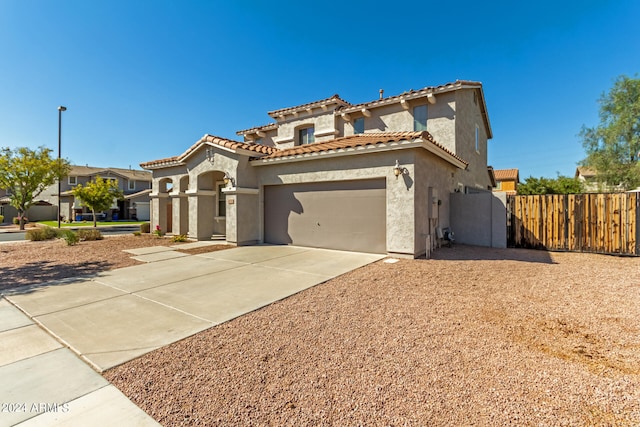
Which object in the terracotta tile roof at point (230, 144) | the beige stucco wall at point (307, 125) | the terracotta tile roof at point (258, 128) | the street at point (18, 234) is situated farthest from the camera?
the terracotta tile roof at point (258, 128)

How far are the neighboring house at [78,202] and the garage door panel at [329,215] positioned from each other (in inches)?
1225

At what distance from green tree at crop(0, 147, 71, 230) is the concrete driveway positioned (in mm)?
22681

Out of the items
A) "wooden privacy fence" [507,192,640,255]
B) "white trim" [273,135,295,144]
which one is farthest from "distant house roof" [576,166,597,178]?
"white trim" [273,135,295,144]

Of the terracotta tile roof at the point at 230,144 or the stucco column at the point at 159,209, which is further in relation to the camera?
the stucco column at the point at 159,209

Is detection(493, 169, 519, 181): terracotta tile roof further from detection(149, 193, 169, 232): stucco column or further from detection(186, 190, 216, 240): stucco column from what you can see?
detection(149, 193, 169, 232): stucco column

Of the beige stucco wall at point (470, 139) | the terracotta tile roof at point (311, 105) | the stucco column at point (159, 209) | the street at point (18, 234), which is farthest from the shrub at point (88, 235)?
the beige stucco wall at point (470, 139)

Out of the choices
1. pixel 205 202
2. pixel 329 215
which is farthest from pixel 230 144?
pixel 329 215

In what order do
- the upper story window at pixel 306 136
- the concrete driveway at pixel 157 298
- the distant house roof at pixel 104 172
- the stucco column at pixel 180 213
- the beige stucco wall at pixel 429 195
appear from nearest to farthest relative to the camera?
1. the concrete driveway at pixel 157 298
2. the beige stucco wall at pixel 429 195
3. the stucco column at pixel 180 213
4. the upper story window at pixel 306 136
5. the distant house roof at pixel 104 172

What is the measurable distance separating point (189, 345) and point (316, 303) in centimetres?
224

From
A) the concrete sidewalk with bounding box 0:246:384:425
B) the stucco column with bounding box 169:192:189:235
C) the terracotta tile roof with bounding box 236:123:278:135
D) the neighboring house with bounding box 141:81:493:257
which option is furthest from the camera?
the terracotta tile roof with bounding box 236:123:278:135

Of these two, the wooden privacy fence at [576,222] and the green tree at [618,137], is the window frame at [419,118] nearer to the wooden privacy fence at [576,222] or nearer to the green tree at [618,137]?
the wooden privacy fence at [576,222]

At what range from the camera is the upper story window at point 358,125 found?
15555mm

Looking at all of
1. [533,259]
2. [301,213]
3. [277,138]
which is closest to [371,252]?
[301,213]

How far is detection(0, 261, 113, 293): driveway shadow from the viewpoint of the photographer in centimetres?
671
